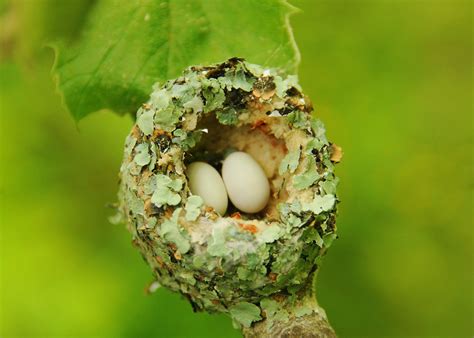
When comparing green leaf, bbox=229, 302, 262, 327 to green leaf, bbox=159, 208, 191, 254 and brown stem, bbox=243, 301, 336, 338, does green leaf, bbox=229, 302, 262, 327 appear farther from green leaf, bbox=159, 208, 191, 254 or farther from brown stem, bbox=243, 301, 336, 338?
green leaf, bbox=159, 208, 191, 254

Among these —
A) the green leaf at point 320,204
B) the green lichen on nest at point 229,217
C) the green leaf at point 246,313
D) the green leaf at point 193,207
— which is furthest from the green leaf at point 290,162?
the green leaf at point 246,313

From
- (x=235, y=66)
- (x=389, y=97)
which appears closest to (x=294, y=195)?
(x=235, y=66)

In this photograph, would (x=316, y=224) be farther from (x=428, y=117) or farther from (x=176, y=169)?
(x=428, y=117)

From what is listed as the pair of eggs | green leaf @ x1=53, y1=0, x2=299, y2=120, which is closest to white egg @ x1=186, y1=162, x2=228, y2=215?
the pair of eggs

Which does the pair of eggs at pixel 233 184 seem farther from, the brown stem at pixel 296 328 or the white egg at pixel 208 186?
the brown stem at pixel 296 328

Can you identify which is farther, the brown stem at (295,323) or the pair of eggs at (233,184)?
the pair of eggs at (233,184)

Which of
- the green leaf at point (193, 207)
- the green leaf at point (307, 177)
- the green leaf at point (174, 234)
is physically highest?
the green leaf at point (307, 177)
